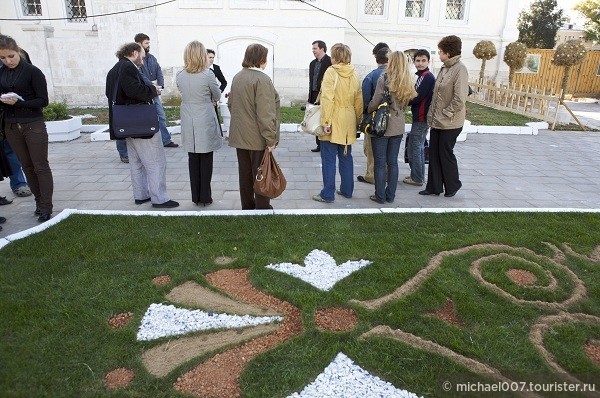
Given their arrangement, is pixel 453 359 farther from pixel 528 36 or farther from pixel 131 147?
pixel 528 36

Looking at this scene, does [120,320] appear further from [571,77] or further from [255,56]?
[571,77]

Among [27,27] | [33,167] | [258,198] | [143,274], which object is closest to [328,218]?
[258,198]

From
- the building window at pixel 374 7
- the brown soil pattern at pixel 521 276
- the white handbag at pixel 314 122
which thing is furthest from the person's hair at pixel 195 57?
the building window at pixel 374 7

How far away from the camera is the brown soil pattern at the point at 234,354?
266 cm

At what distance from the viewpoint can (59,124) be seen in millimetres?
9227

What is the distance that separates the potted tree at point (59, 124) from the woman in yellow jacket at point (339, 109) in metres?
6.48

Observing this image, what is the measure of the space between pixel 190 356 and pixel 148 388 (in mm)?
359

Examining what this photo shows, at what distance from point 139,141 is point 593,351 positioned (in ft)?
16.0

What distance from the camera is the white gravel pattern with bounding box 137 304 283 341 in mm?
3170

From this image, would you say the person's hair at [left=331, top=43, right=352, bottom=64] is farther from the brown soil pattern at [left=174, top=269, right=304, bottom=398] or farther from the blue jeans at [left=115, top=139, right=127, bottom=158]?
the blue jeans at [left=115, top=139, right=127, bottom=158]

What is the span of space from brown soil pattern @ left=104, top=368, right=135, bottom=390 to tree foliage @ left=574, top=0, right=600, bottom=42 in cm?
2900

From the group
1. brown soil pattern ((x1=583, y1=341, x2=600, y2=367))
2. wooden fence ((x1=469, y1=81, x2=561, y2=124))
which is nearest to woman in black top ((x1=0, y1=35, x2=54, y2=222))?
brown soil pattern ((x1=583, y1=341, x2=600, y2=367))

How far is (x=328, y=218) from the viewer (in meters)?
5.13

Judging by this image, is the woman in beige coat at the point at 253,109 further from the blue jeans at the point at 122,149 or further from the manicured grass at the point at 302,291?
the blue jeans at the point at 122,149
